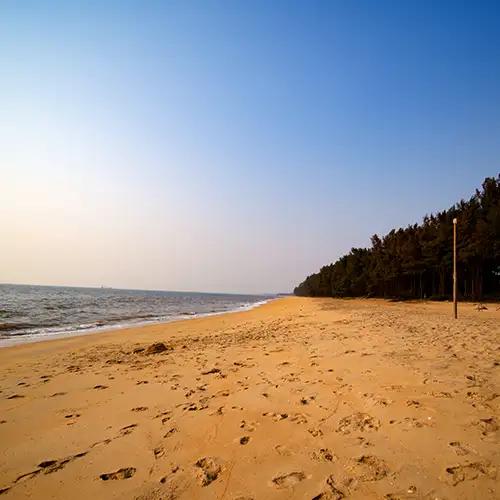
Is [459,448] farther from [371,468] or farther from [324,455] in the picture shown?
[324,455]

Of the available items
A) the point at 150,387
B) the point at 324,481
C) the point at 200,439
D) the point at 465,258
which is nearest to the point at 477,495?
the point at 324,481

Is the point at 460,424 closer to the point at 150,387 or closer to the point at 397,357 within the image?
the point at 397,357

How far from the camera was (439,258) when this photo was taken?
43375 millimetres

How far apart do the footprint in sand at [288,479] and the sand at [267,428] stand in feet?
0.05

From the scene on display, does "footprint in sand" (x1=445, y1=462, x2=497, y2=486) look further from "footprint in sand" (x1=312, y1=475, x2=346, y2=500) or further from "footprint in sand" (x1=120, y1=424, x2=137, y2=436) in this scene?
"footprint in sand" (x1=120, y1=424, x2=137, y2=436)

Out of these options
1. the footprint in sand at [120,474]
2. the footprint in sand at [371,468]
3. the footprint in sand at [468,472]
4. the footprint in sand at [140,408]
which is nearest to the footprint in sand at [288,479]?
the footprint in sand at [371,468]

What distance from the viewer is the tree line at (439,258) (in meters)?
37.1

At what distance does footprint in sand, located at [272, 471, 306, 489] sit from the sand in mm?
15

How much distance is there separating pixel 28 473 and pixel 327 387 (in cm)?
424

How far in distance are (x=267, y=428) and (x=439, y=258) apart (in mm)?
46362

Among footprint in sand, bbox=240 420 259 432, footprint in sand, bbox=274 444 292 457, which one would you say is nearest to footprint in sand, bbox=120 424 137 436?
footprint in sand, bbox=240 420 259 432

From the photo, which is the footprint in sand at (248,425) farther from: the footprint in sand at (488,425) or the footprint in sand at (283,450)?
the footprint in sand at (488,425)

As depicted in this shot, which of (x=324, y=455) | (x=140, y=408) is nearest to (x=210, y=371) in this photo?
(x=140, y=408)

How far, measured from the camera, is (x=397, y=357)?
7.20m
